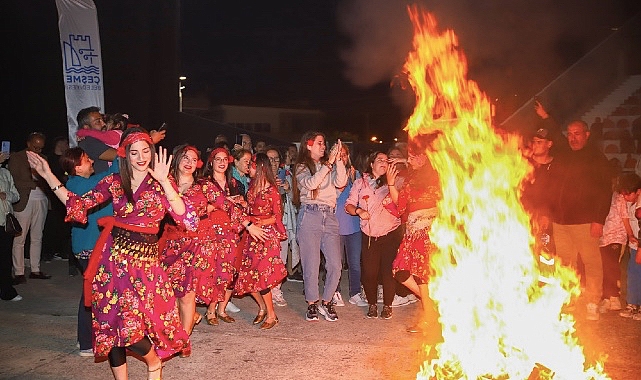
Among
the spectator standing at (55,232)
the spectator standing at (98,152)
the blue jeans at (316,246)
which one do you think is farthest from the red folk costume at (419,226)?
the spectator standing at (55,232)

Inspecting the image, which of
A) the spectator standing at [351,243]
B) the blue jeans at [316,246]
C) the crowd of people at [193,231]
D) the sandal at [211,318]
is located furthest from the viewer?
the spectator standing at [351,243]

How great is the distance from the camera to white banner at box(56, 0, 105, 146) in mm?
10734

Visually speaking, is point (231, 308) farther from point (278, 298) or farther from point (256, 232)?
point (256, 232)

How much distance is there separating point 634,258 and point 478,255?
3.06 m

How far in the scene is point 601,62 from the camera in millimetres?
17406

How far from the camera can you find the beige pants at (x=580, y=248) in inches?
301

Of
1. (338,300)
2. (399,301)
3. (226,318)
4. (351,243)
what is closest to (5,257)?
(226,318)

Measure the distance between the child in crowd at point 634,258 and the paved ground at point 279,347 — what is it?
0.20 metres

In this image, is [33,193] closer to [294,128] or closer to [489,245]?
[489,245]

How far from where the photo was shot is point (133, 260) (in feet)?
15.7

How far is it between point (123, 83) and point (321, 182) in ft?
23.6

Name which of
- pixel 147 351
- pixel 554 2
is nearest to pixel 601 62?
pixel 554 2

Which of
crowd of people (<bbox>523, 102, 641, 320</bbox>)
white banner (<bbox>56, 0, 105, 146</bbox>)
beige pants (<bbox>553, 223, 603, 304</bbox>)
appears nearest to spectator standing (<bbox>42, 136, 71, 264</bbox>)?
white banner (<bbox>56, 0, 105, 146</bbox>)

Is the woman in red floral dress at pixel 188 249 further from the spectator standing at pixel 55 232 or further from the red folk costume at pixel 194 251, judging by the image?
the spectator standing at pixel 55 232
